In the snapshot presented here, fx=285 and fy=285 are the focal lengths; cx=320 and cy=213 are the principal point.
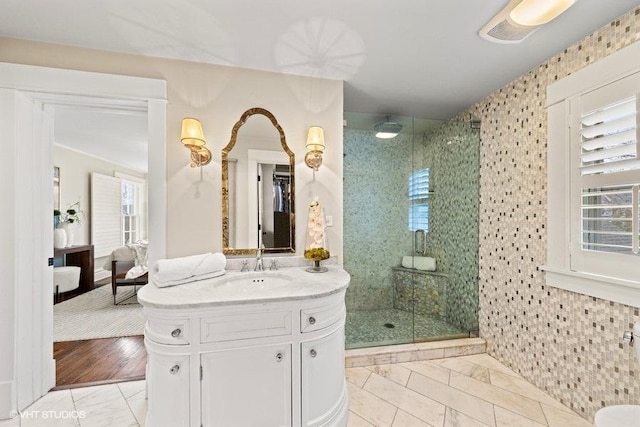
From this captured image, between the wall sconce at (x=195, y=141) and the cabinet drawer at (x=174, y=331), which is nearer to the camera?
the cabinet drawer at (x=174, y=331)

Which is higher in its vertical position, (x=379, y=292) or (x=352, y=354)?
(x=379, y=292)

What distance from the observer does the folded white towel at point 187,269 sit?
1.65 metres

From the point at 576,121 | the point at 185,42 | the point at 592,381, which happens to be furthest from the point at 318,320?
the point at 576,121

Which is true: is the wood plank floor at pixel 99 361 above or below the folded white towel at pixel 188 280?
below

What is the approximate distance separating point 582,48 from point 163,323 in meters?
2.94

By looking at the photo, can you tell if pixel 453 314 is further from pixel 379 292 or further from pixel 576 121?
pixel 576 121

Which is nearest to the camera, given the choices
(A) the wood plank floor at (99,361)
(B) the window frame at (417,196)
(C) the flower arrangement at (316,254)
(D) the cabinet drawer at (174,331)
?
→ (D) the cabinet drawer at (174,331)

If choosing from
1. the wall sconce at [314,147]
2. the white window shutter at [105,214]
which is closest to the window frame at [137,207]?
the white window shutter at [105,214]

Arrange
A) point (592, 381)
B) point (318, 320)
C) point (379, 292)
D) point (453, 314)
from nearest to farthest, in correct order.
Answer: point (318, 320) → point (592, 381) → point (453, 314) → point (379, 292)

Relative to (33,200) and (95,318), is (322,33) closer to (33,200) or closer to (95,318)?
(33,200)

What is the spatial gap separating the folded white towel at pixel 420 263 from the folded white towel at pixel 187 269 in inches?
86.0

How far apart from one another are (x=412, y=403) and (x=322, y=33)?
2.48 meters

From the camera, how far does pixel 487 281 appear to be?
2641 millimetres

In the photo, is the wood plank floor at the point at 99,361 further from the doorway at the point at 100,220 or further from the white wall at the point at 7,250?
the white wall at the point at 7,250
